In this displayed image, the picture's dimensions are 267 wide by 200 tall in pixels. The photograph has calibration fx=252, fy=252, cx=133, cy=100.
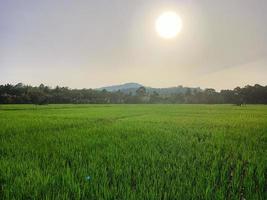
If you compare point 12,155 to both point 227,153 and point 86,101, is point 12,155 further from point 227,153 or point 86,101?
point 86,101

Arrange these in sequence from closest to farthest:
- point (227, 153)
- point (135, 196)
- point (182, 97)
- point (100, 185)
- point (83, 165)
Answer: point (135, 196) < point (100, 185) < point (83, 165) < point (227, 153) < point (182, 97)

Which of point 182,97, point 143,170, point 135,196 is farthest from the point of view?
point 182,97

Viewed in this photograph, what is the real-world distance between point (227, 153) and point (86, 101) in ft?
204

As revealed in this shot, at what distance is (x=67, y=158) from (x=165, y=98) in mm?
78902

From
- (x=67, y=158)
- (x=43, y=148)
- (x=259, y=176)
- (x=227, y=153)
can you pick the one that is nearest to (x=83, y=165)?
(x=67, y=158)

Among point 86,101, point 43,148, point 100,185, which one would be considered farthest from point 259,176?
point 86,101

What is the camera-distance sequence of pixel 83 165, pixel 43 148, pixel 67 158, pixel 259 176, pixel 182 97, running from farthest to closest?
pixel 182 97 → pixel 43 148 → pixel 67 158 → pixel 83 165 → pixel 259 176

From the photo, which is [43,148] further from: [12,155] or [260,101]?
Answer: [260,101]

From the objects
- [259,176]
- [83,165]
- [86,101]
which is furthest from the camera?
A: [86,101]

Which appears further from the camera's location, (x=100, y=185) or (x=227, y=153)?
(x=227, y=153)

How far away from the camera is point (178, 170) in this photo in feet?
12.8

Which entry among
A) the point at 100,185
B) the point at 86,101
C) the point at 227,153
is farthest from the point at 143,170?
the point at 86,101

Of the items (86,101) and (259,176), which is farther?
(86,101)

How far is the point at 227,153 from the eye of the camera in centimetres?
539
